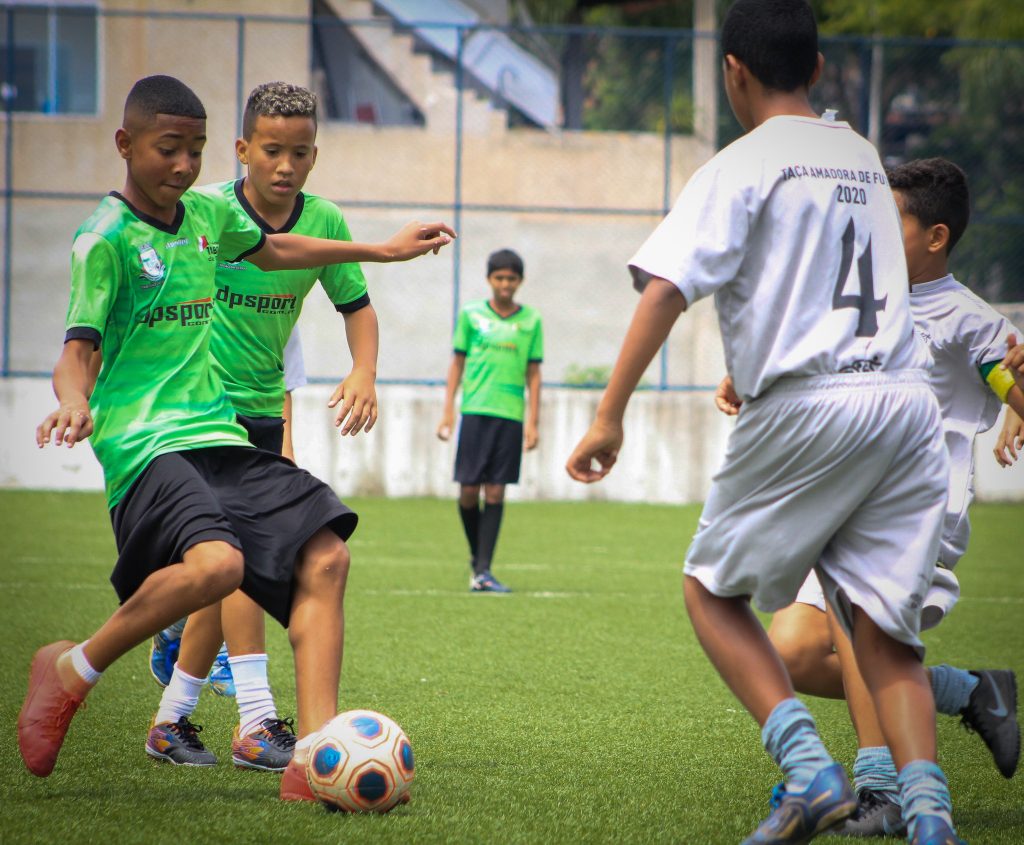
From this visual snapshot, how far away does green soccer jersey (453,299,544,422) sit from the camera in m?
9.12

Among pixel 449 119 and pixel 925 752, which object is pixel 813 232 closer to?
pixel 925 752

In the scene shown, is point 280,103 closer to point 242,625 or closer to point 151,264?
point 151,264

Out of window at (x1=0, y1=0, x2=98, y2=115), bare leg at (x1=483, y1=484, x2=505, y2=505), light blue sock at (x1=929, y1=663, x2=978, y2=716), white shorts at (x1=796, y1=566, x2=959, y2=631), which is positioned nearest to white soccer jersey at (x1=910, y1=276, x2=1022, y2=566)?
white shorts at (x1=796, y1=566, x2=959, y2=631)

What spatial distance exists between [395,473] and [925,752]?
11245 mm

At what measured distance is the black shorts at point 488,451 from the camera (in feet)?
29.0

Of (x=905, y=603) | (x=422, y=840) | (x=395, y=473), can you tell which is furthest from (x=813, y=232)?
(x=395, y=473)

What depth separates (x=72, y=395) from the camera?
131 inches

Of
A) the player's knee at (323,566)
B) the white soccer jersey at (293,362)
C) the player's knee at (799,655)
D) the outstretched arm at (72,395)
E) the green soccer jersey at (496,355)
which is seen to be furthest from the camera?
the green soccer jersey at (496,355)

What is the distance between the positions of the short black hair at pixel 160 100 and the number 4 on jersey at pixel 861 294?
5.79 feet

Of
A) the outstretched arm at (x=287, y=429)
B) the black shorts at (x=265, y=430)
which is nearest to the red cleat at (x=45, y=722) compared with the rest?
the black shorts at (x=265, y=430)

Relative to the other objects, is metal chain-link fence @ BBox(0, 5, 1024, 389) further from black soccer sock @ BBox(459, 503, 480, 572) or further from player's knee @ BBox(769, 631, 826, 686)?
player's knee @ BBox(769, 631, 826, 686)

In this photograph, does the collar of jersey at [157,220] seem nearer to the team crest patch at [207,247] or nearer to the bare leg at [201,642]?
the team crest patch at [207,247]

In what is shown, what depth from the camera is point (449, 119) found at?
22.5 m

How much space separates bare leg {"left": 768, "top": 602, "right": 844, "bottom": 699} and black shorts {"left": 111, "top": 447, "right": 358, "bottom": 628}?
1262mm
